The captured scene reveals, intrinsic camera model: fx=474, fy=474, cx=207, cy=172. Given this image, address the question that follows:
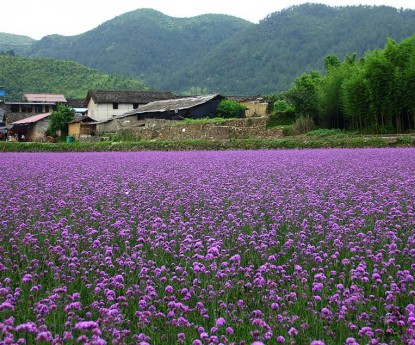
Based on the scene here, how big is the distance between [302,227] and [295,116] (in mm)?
28159

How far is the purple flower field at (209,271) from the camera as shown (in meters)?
2.68

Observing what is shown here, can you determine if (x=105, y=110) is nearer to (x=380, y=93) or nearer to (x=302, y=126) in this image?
(x=302, y=126)

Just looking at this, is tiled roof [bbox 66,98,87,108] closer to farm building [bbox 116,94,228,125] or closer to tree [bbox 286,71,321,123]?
farm building [bbox 116,94,228,125]

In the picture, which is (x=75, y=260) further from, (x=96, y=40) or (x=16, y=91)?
(x=96, y=40)

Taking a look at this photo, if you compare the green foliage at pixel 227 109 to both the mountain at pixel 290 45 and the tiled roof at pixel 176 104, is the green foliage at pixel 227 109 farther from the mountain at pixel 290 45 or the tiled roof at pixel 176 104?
the mountain at pixel 290 45

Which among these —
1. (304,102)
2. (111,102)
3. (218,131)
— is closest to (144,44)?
(111,102)

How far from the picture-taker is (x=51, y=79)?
80.2 m

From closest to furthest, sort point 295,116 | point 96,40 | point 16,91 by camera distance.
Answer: point 295,116 → point 16,91 → point 96,40

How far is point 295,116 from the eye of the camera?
106 feet

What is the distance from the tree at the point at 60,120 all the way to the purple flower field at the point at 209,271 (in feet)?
131

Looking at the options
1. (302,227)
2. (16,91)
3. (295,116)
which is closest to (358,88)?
(295,116)

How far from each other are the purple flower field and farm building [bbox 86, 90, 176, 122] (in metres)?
45.6

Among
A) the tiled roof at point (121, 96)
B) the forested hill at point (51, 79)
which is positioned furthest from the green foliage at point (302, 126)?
the forested hill at point (51, 79)

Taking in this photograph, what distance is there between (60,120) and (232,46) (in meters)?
90.5
